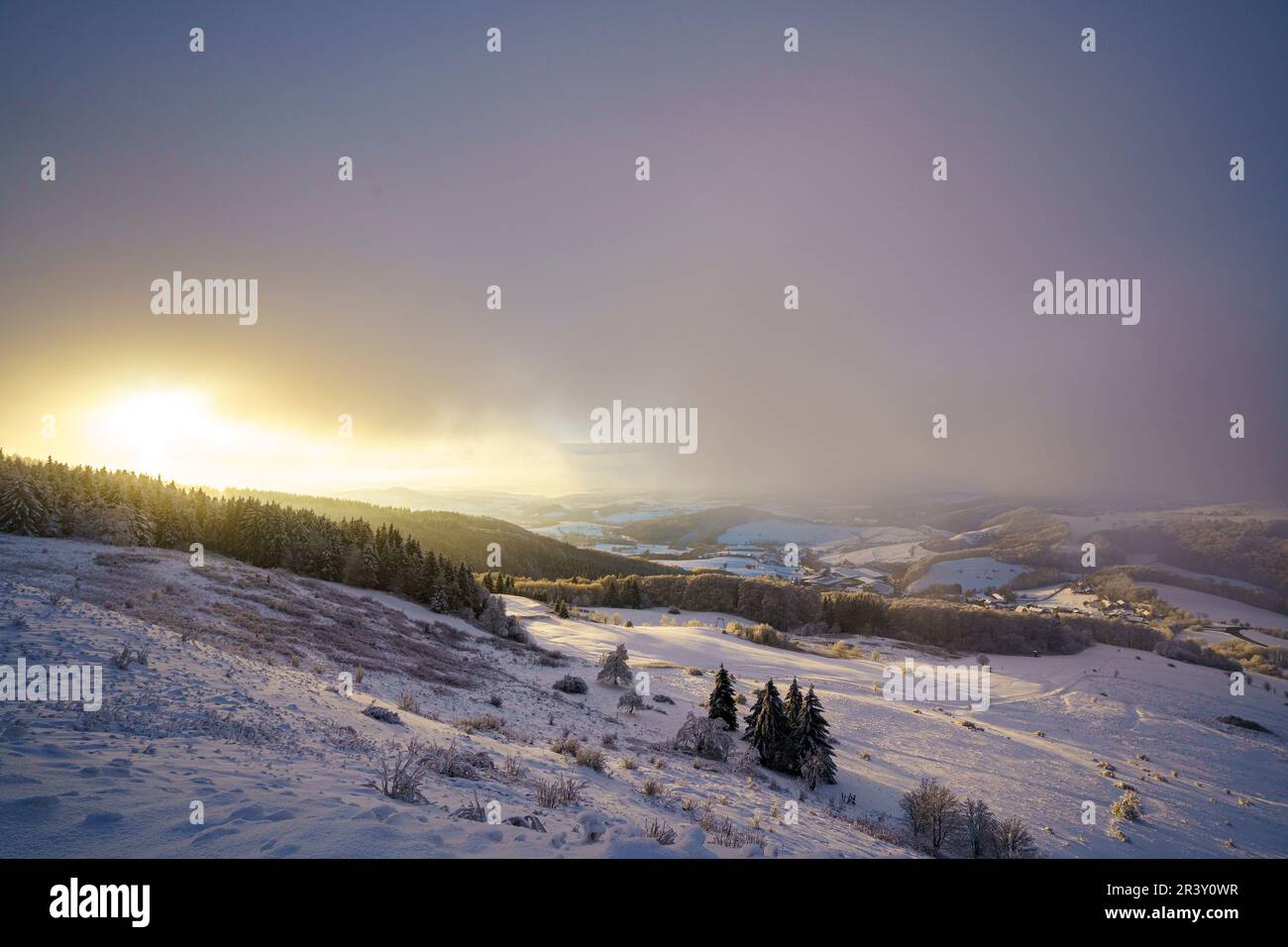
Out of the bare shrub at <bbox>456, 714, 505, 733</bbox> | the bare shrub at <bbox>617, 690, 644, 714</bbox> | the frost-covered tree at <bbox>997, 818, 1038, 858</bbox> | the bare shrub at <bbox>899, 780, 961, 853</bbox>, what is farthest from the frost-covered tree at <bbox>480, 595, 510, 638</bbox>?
the frost-covered tree at <bbox>997, 818, 1038, 858</bbox>

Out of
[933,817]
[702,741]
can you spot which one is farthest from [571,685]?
[933,817]

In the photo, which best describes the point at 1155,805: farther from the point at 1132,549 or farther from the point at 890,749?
the point at 1132,549

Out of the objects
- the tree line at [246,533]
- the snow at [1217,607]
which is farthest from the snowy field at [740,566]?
the tree line at [246,533]

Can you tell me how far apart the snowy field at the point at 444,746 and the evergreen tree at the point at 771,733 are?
0.91m

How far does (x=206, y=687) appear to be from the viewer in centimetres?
855

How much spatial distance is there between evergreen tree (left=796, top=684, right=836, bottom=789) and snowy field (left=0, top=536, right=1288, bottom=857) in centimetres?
49

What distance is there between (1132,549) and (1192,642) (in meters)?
55.5

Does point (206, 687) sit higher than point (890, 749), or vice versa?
point (206, 687)

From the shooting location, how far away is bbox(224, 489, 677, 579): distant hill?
10600cm

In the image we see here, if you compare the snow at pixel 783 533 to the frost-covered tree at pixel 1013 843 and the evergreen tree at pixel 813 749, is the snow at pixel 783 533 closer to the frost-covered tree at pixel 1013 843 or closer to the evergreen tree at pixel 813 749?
the evergreen tree at pixel 813 749

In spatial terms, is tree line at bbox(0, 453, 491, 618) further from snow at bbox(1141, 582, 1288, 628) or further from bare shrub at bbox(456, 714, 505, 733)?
snow at bbox(1141, 582, 1288, 628)

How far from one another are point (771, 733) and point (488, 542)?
105417mm
